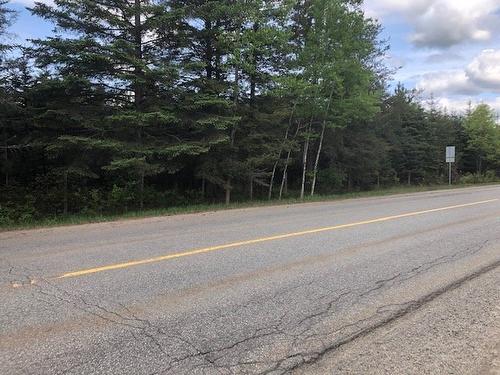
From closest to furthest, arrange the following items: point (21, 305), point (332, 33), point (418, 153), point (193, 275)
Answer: point (21, 305) → point (193, 275) → point (332, 33) → point (418, 153)

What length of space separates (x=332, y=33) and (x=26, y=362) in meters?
23.0

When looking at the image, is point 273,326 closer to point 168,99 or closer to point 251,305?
point 251,305

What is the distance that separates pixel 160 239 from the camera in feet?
30.0

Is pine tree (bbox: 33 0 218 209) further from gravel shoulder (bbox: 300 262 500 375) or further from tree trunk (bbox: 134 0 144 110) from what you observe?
gravel shoulder (bbox: 300 262 500 375)

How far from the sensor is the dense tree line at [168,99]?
18.8 meters

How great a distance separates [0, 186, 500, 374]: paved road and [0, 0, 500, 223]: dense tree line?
35.5ft

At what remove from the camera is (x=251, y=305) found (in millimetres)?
4953

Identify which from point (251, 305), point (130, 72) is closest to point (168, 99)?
point (130, 72)

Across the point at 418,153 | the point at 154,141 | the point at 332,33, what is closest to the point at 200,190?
the point at 154,141

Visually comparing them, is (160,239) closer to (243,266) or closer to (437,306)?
(243,266)

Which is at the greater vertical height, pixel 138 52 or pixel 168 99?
pixel 138 52

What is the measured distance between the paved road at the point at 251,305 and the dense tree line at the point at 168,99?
10.8 meters

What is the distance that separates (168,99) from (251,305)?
1686cm

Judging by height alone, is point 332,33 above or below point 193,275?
above
